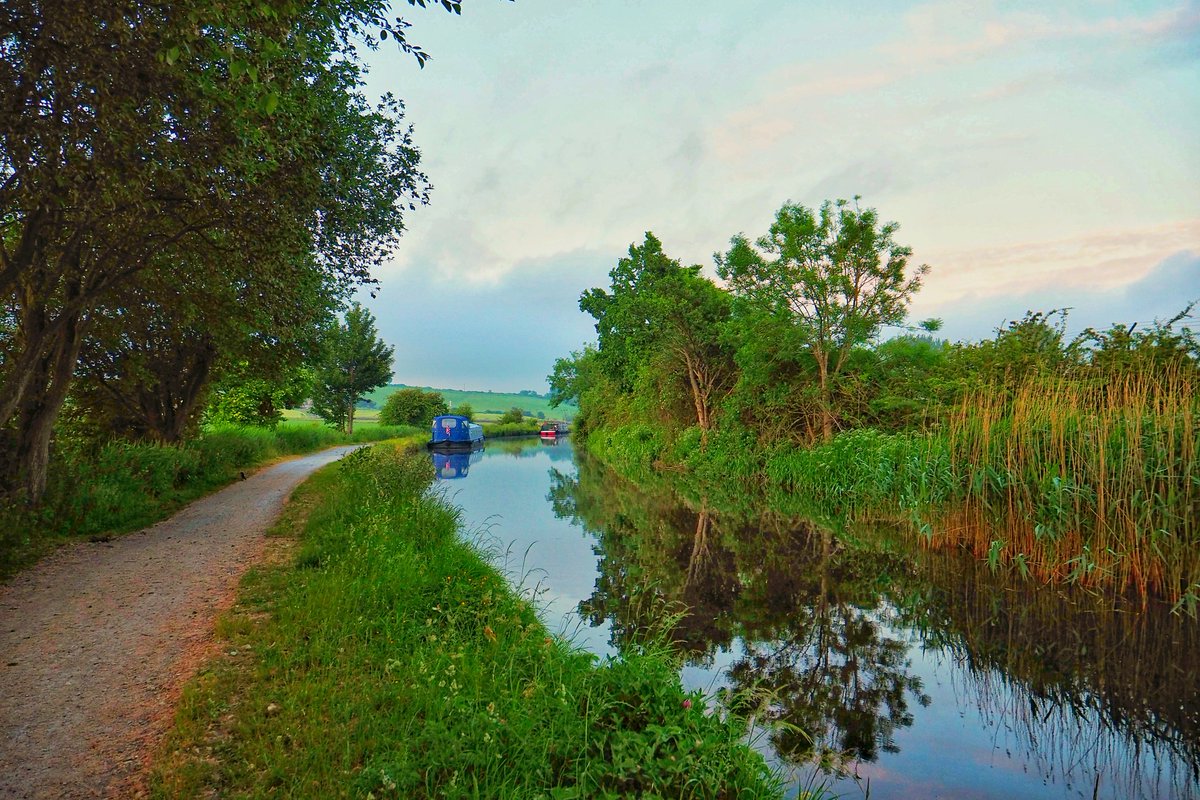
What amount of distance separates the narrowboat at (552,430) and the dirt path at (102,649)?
7087cm

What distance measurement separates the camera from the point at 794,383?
20.4 meters

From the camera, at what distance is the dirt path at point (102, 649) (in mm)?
3404

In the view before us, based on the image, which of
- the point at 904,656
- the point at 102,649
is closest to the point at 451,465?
the point at 102,649

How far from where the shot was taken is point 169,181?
22.3ft

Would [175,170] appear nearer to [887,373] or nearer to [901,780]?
[901,780]

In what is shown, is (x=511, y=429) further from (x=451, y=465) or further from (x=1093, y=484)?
(x=1093, y=484)

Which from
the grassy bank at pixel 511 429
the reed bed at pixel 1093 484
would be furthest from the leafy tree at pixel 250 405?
the grassy bank at pixel 511 429

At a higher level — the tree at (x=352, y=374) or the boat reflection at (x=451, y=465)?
the tree at (x=352, y=374)

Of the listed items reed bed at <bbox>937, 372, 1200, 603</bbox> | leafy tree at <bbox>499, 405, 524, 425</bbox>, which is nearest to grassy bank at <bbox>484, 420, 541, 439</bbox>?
leafy tree at <bbox>499, 405, 524, 425</bbox>

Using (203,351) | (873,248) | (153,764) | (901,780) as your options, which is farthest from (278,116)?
(873,248)

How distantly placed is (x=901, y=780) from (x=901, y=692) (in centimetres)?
151

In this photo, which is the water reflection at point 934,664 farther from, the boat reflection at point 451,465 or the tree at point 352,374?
the tree at point 352,374

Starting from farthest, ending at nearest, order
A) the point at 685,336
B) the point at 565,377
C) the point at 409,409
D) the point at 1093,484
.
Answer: the point at 565,377, the point at 409,409, the point at 685,336, the point at 1093,484

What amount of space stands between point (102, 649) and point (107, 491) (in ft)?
22.4
